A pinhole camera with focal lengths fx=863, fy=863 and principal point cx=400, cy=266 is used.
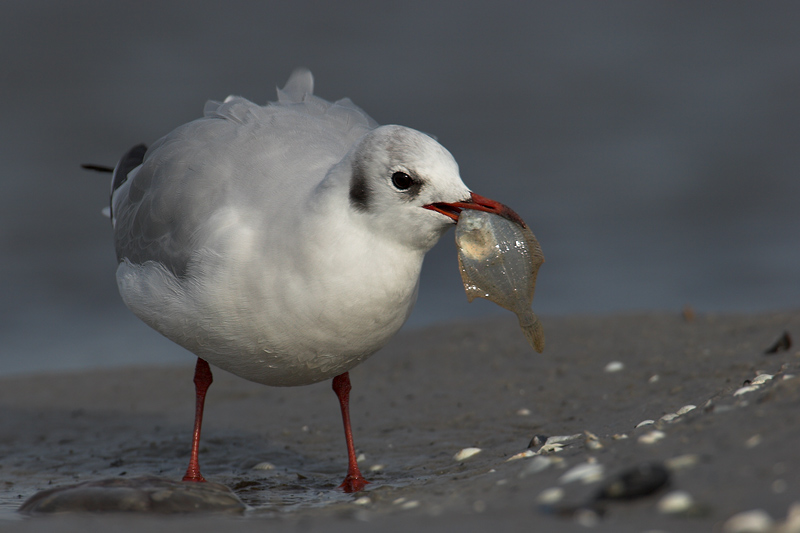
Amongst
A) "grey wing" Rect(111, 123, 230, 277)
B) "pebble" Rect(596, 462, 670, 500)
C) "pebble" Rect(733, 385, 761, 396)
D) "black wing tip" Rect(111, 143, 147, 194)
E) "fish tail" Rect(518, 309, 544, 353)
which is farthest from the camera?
"black wing tip" Rect(111, 143, 147, 194)

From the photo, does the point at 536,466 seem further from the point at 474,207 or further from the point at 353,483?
the point at 353,483

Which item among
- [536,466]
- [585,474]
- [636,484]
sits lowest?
[636,484]

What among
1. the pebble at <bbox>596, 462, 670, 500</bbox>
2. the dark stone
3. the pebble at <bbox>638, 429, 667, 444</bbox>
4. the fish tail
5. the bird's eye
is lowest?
the pebble at <bbox>596, 462, 670, 500</bbox>

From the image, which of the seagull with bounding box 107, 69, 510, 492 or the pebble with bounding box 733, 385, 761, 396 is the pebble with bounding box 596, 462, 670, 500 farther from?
the seagull with bounding box 107, 69, 510, 492

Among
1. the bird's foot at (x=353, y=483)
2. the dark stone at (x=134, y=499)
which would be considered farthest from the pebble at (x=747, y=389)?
the dark stone at (x=134, y=499)

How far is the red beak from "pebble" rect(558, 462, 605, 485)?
3.86 feet

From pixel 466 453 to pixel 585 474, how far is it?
6.47 ft

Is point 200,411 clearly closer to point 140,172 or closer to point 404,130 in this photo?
point 140,172

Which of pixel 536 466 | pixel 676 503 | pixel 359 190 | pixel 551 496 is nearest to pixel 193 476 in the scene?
pixel 359 190

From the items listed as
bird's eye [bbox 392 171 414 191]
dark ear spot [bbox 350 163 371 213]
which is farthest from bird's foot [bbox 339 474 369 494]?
bird's eye [bbox 392 171 414 191]

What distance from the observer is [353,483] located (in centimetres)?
454

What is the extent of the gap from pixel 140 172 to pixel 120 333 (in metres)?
4.98

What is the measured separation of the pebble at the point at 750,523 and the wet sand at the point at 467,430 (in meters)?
0.03

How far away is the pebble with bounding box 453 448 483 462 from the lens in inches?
187
